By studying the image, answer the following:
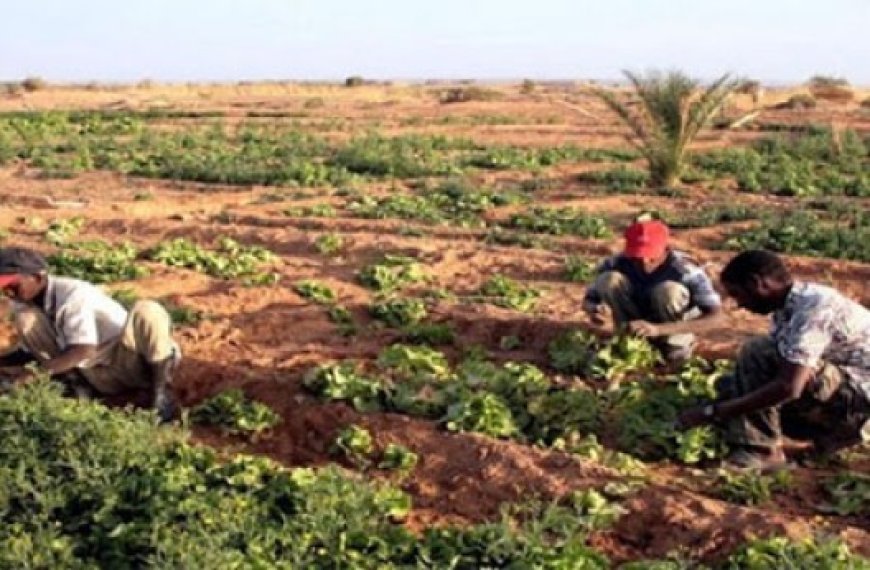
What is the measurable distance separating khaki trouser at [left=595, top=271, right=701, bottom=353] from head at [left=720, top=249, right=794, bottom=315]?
1293 mm

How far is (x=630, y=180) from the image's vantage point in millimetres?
16594

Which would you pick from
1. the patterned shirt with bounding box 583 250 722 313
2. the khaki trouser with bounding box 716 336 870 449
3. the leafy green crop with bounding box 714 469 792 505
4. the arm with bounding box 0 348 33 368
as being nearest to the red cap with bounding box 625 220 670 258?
the patterned shirt with bounding box 583 250 722 313

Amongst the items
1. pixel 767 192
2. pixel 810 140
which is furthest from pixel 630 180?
pixel 810 140

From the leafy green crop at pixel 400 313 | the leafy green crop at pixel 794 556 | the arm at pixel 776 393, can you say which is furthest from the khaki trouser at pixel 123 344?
the leafy green crop at pixel 794 556

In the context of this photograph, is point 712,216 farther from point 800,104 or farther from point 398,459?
point 800,104

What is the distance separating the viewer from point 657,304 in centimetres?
700

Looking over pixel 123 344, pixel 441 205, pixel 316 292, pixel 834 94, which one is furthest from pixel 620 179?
pixel 834 94

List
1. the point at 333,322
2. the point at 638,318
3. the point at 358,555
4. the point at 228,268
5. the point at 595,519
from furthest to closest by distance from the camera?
the point at 228,268
the point at 333,322
the point at 638,318
the point at 595,519
the point at 358,555

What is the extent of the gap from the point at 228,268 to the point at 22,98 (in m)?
37.8

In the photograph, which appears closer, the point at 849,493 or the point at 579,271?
the point at 849,493

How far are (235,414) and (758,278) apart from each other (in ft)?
9.42

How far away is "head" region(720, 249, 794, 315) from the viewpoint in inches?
220

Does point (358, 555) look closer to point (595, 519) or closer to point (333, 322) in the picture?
point (595, 519)

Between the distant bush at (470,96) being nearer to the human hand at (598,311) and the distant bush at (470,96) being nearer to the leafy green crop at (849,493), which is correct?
the human hand at (598,311)
